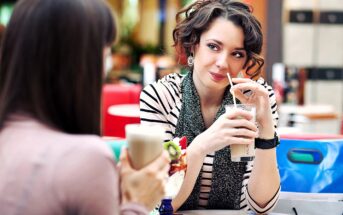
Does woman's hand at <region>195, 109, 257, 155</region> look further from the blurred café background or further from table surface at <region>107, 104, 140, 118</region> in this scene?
table surface at <region>107, 104, 140, 118</region>

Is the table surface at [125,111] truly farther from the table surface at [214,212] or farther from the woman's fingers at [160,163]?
the woman's fingers at [160,163]

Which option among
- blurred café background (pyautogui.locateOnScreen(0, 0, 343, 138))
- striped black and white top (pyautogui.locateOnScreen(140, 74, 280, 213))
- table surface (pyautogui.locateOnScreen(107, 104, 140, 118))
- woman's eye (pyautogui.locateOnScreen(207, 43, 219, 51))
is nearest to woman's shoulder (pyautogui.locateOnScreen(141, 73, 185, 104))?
striped black and white top (pyautogui.locateOnScreen(140, 74, 280, 213))

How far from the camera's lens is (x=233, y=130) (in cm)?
173

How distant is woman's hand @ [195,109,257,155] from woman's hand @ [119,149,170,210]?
54cm

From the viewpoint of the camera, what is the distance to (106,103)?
17.0ft

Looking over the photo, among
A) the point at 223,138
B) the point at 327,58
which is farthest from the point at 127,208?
the point at 327,58

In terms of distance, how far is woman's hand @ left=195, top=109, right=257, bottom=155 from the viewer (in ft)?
5.67

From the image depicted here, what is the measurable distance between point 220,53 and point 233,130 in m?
0.39

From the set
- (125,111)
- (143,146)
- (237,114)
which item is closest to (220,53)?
(237,114)

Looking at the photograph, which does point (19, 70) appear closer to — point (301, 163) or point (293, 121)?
point (301, 163)

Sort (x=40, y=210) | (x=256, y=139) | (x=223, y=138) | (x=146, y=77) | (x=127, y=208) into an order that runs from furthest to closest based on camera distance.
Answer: (x=146, y=77)
(x=256, y=139)
(x=223, y=138)
(x=127, y=208)
(x=40, y=210)

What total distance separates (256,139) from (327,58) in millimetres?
5888

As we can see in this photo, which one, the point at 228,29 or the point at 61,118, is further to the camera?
the point at 228,29

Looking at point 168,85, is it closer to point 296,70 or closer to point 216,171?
point 216,171
